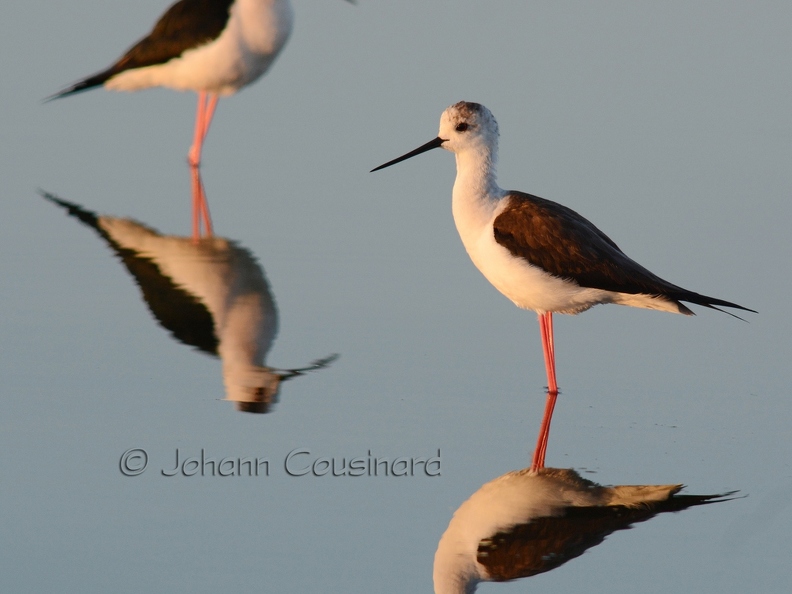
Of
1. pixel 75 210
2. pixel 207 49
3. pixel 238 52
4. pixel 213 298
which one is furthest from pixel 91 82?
pixel 213 298

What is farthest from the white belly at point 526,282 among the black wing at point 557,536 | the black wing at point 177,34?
the black wing at point 177,34

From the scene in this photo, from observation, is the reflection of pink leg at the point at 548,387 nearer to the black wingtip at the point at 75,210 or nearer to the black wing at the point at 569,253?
the black wing at the point at 569,253

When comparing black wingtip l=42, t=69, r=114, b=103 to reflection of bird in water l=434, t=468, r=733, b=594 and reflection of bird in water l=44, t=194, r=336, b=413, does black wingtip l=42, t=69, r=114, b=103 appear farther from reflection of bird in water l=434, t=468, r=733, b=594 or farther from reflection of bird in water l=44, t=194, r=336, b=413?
reflection of bird in water l=434, t=468, r=733, b=594

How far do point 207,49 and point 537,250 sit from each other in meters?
5.68

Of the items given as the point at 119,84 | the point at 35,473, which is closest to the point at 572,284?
the point at 35,473

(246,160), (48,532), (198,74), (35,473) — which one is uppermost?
(198,74)

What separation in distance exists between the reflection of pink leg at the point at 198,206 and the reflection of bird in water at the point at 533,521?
14.4 ft

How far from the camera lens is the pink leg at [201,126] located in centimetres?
1070

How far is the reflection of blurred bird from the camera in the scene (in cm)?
1066

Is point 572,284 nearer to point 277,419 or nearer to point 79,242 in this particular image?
point 277,419

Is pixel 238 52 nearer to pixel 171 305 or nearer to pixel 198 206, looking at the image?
pixel 198 206

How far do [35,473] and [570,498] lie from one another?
87.0 inches

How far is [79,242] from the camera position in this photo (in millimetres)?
8609

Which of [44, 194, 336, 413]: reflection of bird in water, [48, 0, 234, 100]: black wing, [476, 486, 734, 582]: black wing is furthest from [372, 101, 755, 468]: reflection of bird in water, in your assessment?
[48, 0, 234, 100]: black wing
